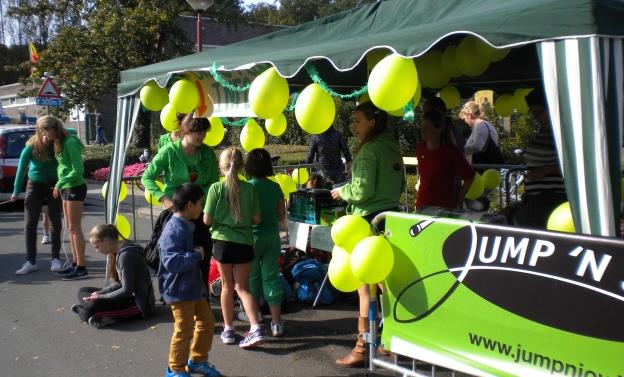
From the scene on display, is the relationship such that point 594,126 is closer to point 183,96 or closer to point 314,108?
point 314,108

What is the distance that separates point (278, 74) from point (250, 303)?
178 cm

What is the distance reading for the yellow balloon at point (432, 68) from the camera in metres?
5.32

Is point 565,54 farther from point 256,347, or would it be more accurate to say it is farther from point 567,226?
point 256,347

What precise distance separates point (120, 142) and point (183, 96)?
119cm

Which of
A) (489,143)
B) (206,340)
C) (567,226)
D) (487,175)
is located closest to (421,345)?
(567,226)

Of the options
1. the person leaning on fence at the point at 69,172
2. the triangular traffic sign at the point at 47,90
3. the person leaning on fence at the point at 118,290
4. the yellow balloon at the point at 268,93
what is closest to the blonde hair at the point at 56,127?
the person leaning on fence at the point at 69,172

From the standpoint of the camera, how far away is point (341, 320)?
5457mm

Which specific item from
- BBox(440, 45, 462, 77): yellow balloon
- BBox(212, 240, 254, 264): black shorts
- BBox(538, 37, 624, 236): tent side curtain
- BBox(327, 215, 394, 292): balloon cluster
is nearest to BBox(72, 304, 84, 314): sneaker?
BBox(212, 240, 254, 264): black shorts

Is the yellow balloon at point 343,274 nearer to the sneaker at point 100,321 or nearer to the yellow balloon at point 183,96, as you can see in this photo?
the yellow balloon at point 183,96

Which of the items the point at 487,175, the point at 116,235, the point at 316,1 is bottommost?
the point at 116,235

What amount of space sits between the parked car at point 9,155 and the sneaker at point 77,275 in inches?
207

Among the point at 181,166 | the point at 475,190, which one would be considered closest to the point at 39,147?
the point at 181,166

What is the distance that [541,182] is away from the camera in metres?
4.25

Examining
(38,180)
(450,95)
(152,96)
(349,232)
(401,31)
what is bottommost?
(349,232)
